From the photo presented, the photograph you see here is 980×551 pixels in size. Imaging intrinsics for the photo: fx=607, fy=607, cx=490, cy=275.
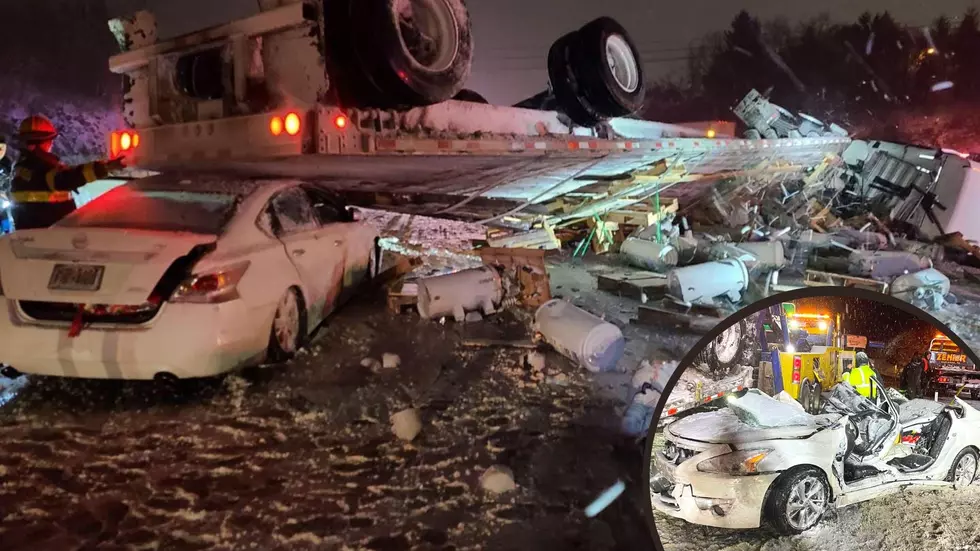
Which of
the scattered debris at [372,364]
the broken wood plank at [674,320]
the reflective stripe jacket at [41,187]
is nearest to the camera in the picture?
the scattered debris at [372,364]

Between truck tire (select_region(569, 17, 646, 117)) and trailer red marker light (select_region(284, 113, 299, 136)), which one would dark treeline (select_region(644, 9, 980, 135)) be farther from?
trailer red marker light (select_region(284, 113, 299, 136))

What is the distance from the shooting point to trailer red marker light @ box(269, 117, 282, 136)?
421 centimetres

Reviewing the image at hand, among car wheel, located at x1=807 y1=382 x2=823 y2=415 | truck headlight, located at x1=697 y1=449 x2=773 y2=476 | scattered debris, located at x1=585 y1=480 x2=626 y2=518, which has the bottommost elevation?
scattered debris, located at x1=585 y1=480 x2=626 y2=518

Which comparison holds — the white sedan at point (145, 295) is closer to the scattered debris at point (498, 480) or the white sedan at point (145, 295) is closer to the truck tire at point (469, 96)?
the scattered debris at point (498, 480)

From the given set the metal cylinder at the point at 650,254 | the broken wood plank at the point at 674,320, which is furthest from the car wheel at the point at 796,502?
the metal cylinder at the point at 650,254

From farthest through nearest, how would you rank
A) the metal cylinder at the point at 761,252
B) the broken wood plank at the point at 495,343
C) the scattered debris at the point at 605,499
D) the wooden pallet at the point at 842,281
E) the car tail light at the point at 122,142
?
the metal cylinder at the point at 761,252 < the wooden pallet at the point at 842,281 < the car tail light at the point at 122,142 < the broken wood plank at the point at 495,343 < the scattered debris at the point at 605,499

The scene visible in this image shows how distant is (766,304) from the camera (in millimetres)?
1806

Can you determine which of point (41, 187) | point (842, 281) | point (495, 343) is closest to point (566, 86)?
point (495, 343)

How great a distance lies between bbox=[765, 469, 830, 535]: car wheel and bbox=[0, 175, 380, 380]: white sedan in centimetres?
299

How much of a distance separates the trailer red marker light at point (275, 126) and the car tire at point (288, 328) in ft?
3.59

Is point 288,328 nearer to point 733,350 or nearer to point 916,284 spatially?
point 733,350

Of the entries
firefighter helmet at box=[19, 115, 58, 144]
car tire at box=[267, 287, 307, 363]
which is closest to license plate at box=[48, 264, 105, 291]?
car tire at box=[267, 287, 307, 363]

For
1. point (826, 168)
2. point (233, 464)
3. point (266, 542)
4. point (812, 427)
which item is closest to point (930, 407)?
point (812, 427)

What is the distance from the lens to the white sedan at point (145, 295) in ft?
11.2
